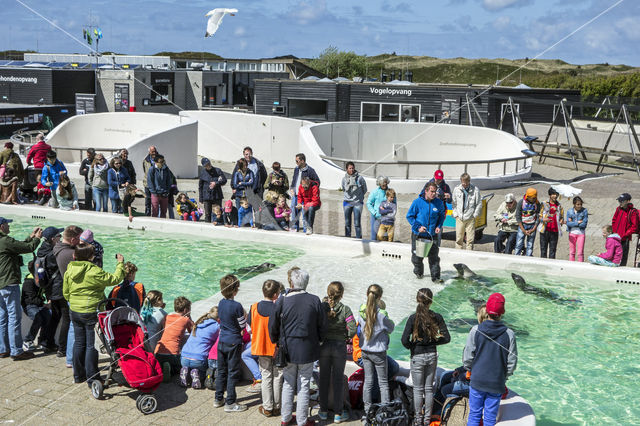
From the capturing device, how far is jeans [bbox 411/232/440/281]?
1180cm

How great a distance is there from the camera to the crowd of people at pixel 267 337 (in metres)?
6.43

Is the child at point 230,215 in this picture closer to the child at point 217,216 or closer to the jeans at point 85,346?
the child at point 217,216

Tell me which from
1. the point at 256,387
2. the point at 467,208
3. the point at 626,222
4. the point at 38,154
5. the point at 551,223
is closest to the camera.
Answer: the point at 256,387

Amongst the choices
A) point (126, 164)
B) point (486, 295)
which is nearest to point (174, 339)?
point (486, 295)

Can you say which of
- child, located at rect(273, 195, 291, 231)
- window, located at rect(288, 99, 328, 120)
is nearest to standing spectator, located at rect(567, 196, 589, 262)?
child, located at rect(273, 195, 291, 231)

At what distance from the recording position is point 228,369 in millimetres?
7090

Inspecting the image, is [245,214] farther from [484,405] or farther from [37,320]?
[484,405]

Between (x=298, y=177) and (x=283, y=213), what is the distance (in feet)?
2.73

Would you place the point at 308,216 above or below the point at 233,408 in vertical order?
above

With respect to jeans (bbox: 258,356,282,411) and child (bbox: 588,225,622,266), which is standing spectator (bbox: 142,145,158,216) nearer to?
child (bbox: 588,225,622,266)

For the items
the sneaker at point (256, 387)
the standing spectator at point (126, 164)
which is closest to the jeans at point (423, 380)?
the sneaker at point (256, 387)

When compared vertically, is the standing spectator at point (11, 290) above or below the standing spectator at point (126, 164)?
below

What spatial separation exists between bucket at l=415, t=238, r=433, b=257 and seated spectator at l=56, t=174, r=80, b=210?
27.8 ft

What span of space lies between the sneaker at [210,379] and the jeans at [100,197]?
9.67 m
